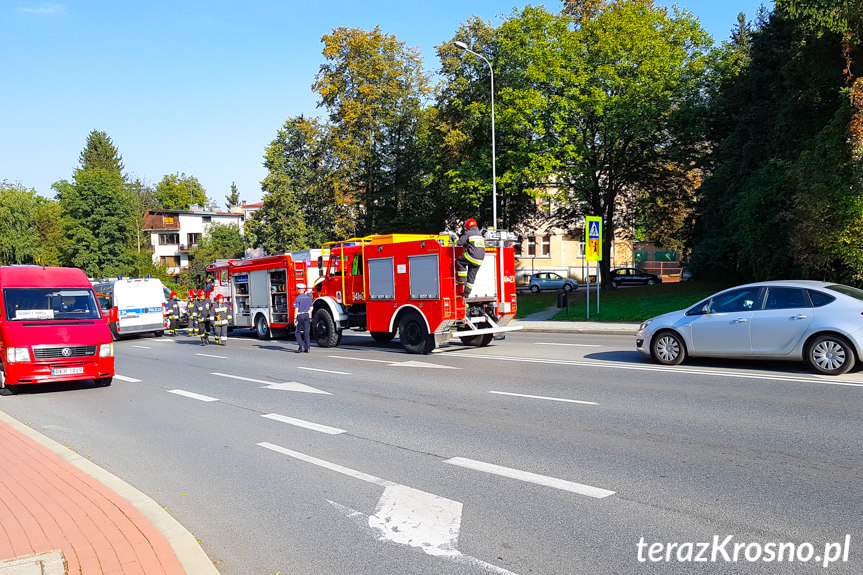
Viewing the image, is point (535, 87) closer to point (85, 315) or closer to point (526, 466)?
point (85, 315)

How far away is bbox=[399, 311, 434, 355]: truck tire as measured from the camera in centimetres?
1571

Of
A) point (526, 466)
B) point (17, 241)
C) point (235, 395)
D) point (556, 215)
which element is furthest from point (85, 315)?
point (17, 241)

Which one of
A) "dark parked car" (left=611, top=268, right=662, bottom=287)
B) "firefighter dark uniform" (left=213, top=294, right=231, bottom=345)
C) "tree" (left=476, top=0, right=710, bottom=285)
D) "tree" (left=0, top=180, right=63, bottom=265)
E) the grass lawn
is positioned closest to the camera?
"firefighter dark uniform" (left=213, top=294, right=231, bottom=345)

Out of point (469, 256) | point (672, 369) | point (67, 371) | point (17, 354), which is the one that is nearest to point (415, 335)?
point (469, 256)

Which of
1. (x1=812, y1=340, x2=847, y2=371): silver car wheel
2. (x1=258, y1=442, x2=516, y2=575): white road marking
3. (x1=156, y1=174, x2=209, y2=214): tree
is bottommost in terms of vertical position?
(x1=258, y1=442, x2=516, y2=575): white road marking

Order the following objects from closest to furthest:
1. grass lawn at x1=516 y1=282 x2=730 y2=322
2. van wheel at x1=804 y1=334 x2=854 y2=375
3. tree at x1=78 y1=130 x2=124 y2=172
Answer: van wheel at x1=804 y1=334 x2=854 y2=375 → grass lawn at x1=516 y1=282 x2=730 y2=322 → tree at x1=78 y1=130 x2=124 y2=172

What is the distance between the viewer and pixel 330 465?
6.70 meters

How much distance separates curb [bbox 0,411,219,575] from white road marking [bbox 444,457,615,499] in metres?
2.66

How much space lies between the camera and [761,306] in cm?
1109

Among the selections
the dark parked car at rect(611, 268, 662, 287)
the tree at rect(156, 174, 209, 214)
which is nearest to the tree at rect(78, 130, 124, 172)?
→ the tree at rect(156, 174, 209, 214)

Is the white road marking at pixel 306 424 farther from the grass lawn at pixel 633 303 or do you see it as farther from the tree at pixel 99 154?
the tree at pixel 99 154

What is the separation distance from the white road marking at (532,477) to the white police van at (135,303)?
21867mm

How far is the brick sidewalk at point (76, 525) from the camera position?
4.20 m

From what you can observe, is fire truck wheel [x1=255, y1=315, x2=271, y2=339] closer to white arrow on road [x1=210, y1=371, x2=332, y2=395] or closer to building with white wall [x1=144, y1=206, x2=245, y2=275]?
white arrow on road [x1=210, y1=371, x2=332, y2=395]
